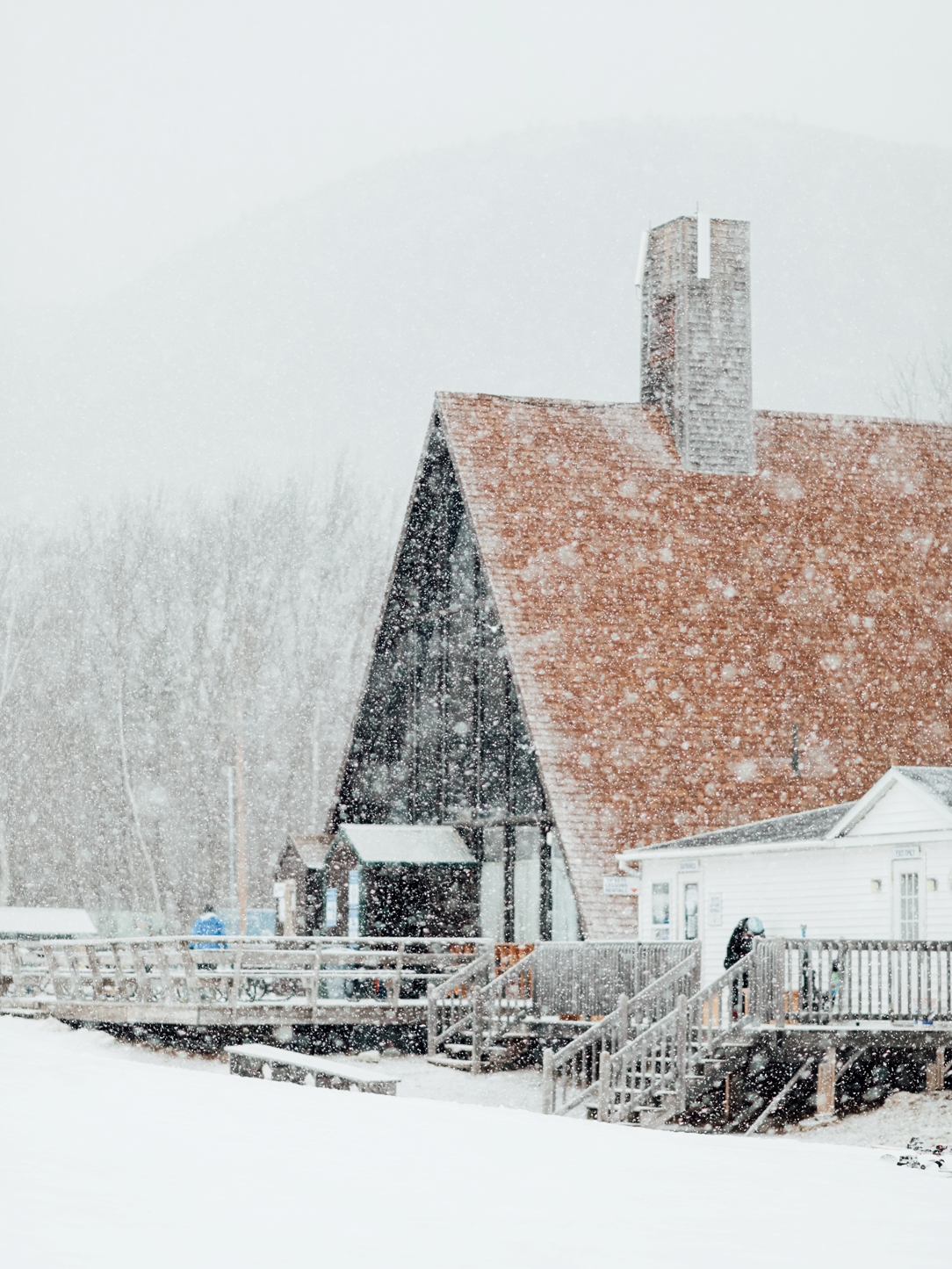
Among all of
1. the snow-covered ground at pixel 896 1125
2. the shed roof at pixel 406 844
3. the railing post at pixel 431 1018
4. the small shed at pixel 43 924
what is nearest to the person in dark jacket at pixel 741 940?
the snow-covered ground at pixel 896 1125

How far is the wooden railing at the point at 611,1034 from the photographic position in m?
20.2

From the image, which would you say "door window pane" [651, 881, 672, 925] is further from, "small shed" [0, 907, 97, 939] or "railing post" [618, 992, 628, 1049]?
"small shed" [0, 907, 97, 939]

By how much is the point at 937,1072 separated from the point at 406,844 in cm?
1164

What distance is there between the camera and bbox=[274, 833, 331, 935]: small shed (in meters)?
32.7

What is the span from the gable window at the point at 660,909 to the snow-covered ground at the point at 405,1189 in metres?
10.9

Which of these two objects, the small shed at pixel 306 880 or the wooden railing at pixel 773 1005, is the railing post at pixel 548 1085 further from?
the small shed at pixel 306 880

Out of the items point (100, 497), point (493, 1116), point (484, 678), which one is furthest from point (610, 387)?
point (493, 1116)

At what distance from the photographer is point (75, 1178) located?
27.8 ft

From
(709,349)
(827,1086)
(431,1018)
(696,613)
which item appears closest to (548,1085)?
(827,1086)

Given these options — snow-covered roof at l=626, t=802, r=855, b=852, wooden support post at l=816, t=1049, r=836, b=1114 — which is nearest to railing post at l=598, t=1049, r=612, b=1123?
wooden support post at l=816, t=1049, r=836, b=1114

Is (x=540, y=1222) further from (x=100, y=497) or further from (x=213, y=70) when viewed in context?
(x=213, y=70)

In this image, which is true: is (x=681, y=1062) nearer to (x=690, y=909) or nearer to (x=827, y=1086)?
(x=827, y=1086)

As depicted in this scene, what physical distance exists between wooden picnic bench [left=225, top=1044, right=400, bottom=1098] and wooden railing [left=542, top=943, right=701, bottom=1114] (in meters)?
3.11

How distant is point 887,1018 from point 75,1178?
1241 centimetres
